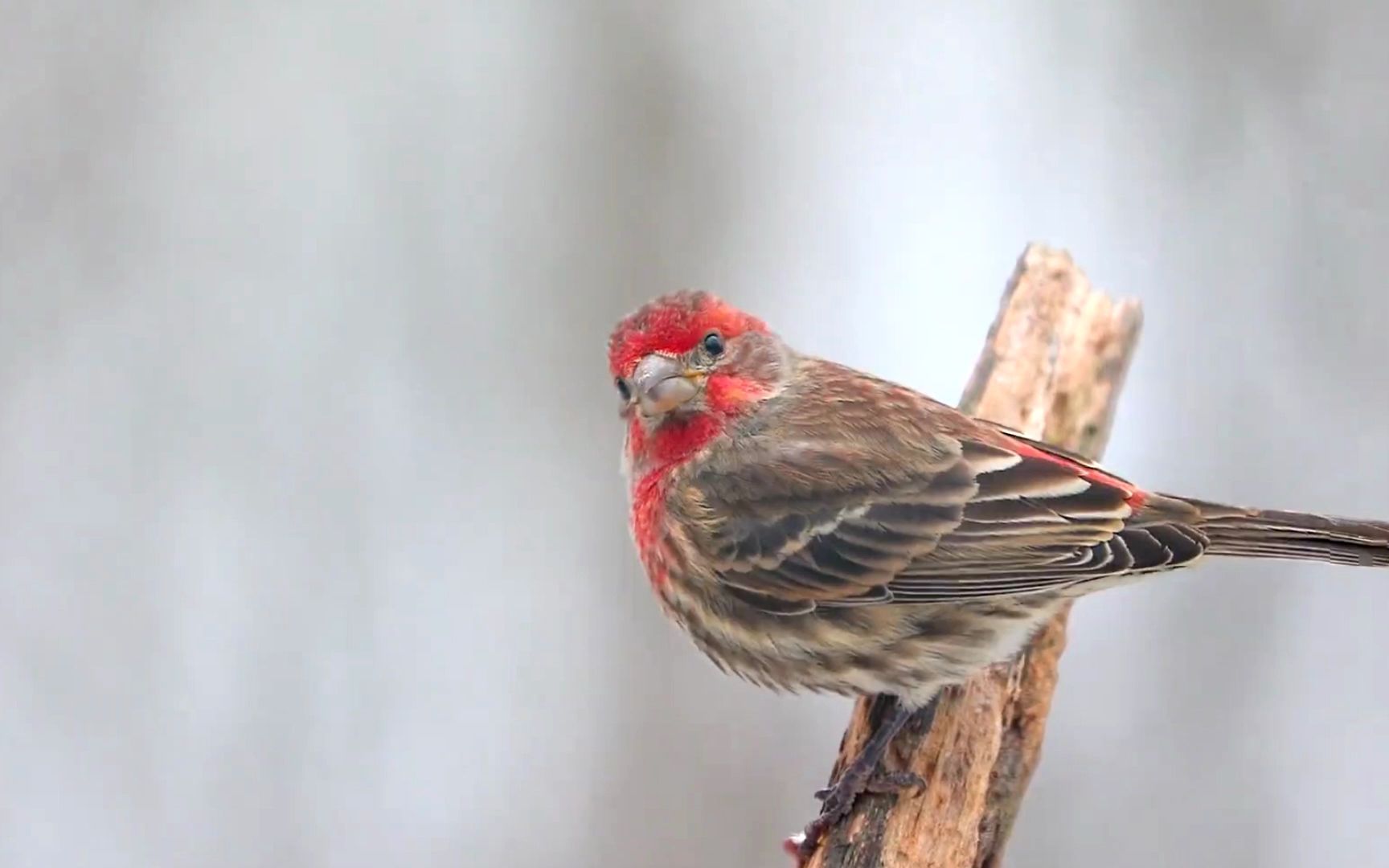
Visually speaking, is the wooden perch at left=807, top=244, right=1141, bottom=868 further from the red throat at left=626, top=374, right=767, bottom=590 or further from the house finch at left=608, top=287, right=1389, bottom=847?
the red throat at left=626, top=374, right=767, bottom=590

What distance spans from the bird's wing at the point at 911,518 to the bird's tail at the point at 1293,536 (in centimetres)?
10

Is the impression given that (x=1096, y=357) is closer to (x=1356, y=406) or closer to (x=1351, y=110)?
(x=1356, y=406)

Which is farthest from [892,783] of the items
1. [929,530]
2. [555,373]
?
[555,373]

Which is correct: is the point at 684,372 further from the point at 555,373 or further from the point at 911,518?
the point at 555,373

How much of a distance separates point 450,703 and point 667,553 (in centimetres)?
382

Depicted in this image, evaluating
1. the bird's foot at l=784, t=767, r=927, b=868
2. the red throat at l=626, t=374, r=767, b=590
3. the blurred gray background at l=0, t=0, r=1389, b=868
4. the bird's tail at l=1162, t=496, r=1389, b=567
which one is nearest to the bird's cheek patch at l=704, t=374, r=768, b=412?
the red throat at l=626, t=374, r=767, b=590

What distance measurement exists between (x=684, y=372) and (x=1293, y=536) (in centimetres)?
174

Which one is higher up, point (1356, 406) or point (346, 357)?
point (1356, 406)

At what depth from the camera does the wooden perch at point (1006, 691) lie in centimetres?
387

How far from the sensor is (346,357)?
820 cm

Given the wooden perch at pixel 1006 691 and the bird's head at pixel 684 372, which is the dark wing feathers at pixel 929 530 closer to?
the bird's head at pixel 684 372

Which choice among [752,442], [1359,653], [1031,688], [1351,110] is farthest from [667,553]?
[1351,110]

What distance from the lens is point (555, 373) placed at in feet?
27.9

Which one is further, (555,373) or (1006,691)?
(555,373)
